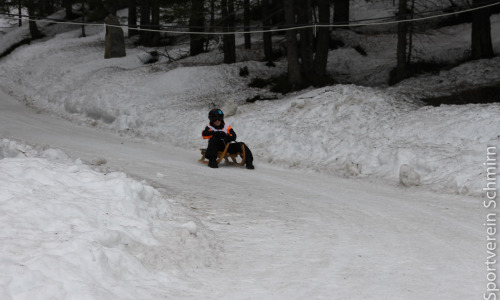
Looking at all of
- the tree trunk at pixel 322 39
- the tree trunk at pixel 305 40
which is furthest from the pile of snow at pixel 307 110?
the tree trunk at pixel 322 39

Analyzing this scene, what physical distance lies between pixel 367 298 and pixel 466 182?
5068 millimetres

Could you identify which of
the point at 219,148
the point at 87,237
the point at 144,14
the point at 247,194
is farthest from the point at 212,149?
the point at 144,14

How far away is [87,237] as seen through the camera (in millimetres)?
4797

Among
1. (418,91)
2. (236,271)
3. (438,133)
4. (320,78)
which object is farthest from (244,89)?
(236,271)

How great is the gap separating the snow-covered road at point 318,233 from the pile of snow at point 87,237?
1.08 ft

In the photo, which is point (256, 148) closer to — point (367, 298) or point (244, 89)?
point (244, 89)

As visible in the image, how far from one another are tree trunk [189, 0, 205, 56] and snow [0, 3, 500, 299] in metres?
2.17

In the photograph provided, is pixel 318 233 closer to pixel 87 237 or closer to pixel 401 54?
pixel 87 237

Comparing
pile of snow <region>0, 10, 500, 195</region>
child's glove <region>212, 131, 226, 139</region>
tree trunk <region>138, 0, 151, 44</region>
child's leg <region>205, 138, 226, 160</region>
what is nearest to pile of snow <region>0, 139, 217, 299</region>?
child's leg <region>205, 138, 226, 160</region>

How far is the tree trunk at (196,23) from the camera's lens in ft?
62.4

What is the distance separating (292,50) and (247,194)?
10.1m

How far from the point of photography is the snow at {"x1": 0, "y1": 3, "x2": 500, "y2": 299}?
464 centimetres

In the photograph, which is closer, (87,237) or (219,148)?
(87,237)

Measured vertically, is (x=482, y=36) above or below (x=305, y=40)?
above
